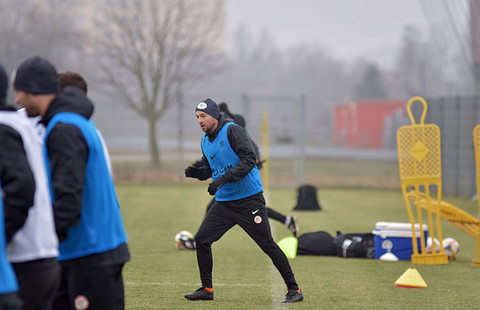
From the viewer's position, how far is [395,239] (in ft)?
33.4

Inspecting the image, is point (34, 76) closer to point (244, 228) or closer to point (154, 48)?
point (244, 228)

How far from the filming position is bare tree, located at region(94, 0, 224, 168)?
98.7 feet

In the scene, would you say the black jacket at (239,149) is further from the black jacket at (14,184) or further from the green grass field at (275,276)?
the black jacket at (14,184)

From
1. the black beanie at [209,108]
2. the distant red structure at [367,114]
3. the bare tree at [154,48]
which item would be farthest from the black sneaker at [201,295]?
the distant red structure at [367,114]

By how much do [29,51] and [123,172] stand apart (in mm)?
22760

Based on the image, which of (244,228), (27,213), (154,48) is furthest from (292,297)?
(154,48)

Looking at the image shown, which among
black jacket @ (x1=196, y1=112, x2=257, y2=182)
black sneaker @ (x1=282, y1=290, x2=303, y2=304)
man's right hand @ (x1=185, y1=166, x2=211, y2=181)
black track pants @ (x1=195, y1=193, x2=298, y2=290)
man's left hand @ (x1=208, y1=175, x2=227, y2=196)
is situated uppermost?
black jacket @ (x1=196, y1=112, x2=257, y2=182)

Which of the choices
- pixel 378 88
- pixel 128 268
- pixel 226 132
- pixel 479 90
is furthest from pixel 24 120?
pixel 378 88

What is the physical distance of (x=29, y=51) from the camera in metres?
45.4

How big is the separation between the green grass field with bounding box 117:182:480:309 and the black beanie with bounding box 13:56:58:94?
343 cm

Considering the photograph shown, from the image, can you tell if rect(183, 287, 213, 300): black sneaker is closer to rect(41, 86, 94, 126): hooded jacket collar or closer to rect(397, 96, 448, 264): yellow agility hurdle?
rect(41, 86, 94, 126): hooded jacket collar

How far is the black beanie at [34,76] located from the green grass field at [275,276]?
3.43 m

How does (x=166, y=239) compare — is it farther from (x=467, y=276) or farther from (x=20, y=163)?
(x=20, y=163)

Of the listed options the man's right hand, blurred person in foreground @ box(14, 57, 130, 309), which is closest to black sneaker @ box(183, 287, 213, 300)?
the man's right hand
